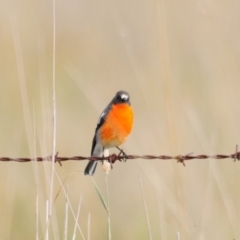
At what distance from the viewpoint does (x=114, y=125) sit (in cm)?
688

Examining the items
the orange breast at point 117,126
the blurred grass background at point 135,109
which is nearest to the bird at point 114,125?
the orange breast at point 117,126

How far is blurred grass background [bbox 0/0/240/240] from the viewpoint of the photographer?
549 centimetres

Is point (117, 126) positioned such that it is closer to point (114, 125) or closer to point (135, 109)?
point (114, 125)

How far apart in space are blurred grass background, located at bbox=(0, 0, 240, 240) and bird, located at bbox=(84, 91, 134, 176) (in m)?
0.18

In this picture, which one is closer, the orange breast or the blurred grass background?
the blurred grass background

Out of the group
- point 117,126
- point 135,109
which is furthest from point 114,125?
point 135,109

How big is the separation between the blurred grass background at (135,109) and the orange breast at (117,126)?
0.56 feet

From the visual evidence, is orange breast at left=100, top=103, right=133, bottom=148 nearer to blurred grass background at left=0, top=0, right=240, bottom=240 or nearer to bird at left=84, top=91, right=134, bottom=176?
bird at left=84, top=91, right=134, bottom=176

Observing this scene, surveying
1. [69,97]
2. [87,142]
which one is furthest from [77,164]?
[69,97]

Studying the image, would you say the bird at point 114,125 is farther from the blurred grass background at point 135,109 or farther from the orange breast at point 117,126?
the blurred grass background at point 135,109

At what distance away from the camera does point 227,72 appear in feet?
18.9

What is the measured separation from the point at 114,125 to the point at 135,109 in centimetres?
352

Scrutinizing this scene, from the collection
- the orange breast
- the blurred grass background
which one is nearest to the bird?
the orange breast

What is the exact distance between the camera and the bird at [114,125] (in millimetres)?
6711
